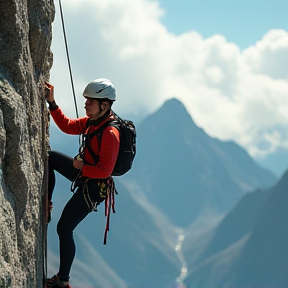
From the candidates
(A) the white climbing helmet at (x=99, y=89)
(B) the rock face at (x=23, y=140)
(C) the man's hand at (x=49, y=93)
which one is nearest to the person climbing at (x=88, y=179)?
(A) the white climbing helmet at (x=99, y=89)

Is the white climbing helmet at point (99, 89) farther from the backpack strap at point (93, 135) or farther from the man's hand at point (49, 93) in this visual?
the man's hand at point (49, 93)

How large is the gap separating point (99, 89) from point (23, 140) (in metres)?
1.66

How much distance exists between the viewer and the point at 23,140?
10117 mm

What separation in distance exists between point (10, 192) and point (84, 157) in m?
1.68

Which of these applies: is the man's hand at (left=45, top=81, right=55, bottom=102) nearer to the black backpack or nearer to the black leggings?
the black backpack

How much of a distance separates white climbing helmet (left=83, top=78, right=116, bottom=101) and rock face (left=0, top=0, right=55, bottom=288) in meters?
0.79

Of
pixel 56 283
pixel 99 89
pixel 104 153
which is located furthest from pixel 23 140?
pixel 56 283

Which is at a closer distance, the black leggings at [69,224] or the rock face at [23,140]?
the rock face at [23,140]

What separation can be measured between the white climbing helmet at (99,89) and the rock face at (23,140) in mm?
789

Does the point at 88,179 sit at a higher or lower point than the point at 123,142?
lower

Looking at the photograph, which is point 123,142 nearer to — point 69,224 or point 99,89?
point 99,89

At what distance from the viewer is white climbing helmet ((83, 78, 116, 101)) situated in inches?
440

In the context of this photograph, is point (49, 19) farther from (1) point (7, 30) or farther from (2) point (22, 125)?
(2) point (22, 125)

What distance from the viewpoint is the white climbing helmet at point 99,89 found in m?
11.2
